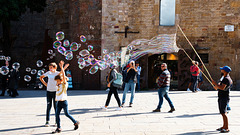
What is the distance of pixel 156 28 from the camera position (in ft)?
56.0

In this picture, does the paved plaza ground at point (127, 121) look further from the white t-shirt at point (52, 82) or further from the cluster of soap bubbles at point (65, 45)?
the cluster of soap bubbles at point (65, 45)

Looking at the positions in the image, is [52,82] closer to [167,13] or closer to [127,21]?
[127,21]

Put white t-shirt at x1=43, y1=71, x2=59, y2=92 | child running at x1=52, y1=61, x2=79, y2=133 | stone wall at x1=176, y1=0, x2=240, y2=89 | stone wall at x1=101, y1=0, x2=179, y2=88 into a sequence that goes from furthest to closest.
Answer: stone wall at x1=101, y1=0, x2=179, y2=88, stone wall at x1=176, y1=0, x2=240, y2=89, white t-shirt at x1=43, y1=71, x2=59, y2=92, child running at x1=52, y1=61, x2=79, y2=133

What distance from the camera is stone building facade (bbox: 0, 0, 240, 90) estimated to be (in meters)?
16.6

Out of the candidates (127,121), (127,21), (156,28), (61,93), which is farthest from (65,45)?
(156,28)

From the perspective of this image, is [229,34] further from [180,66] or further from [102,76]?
[102,76]

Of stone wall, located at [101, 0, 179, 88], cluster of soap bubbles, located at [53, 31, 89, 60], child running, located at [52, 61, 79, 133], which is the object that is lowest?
child running, located at [52, 61, 79, 133]

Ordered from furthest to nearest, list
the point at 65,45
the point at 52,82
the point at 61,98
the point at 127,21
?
the point at 127,21 → the point at 65,45 → the point at 52,82 → the point at 61,98

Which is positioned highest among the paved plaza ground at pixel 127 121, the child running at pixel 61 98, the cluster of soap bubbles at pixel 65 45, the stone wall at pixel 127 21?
the stone wall at pixel 127 21

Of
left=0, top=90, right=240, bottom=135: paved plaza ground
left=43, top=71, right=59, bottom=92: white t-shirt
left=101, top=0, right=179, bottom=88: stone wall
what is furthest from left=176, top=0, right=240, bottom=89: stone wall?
left=43, top=71, right=59, bottom=92: white t-shirt

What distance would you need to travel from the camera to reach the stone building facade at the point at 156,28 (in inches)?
655

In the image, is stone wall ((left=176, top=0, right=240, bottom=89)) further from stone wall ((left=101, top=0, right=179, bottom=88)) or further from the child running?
the child running

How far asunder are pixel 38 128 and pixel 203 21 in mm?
13770

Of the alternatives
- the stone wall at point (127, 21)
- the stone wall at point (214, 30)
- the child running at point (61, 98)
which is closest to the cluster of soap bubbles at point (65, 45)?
the child running at point (61, 98)
